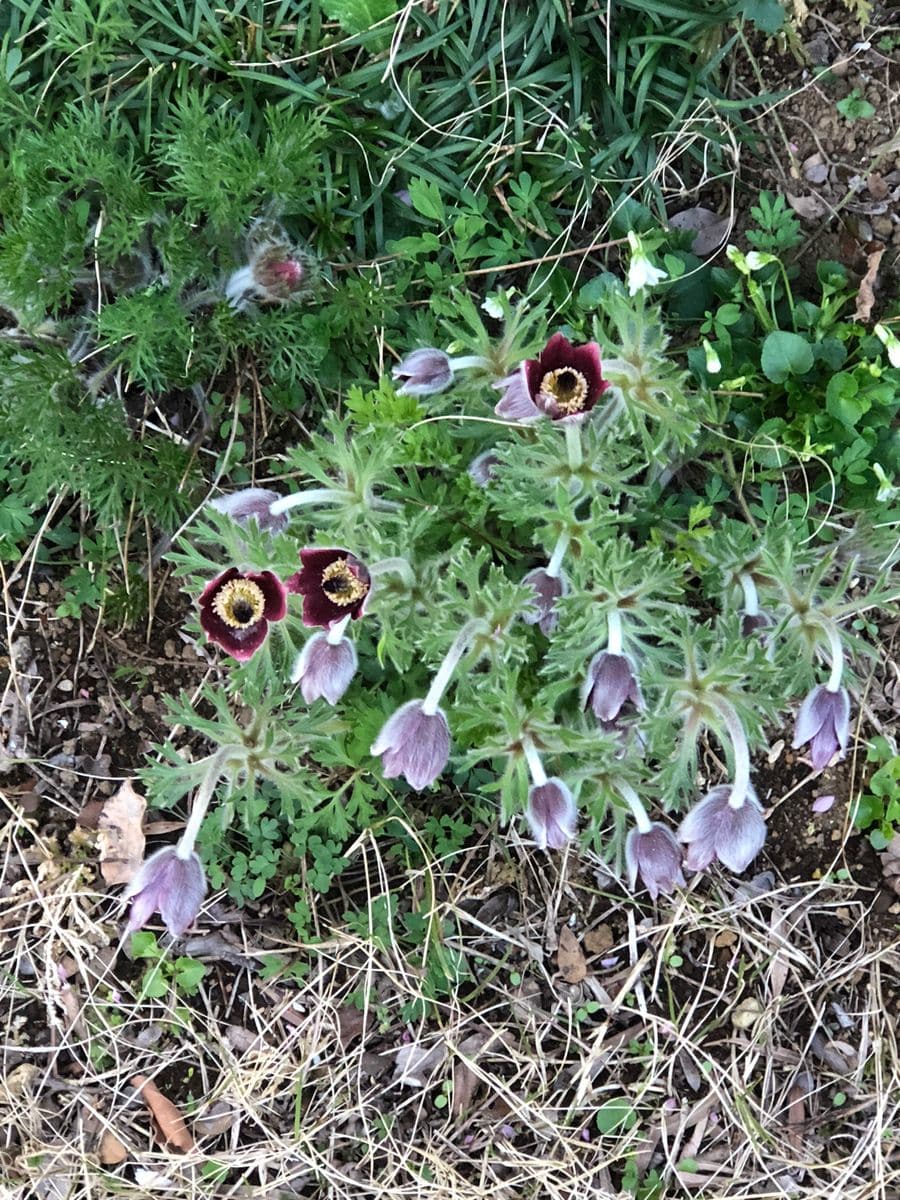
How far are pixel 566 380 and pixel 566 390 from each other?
0.01 m

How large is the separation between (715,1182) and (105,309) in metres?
2.18

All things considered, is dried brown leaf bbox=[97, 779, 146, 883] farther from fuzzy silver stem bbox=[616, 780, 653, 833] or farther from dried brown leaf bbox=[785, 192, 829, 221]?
dried brown leaf bbox=[785, 192, 829, 221]

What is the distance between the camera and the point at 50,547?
2.22 m

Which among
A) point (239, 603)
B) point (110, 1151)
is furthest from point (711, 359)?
point (110, 1151)

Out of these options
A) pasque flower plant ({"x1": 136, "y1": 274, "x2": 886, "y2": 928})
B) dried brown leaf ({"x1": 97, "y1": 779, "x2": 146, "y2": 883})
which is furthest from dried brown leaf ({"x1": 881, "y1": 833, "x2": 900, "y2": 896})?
dried brown leaf ({"x1": 97, "y1": 779, "x2": 146, "y2": 883})

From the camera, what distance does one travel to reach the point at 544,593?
1.66 metres

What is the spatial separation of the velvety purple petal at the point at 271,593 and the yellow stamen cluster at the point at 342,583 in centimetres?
8

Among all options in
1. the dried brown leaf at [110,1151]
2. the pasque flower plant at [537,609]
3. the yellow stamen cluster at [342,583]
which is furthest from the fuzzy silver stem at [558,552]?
the dried brown leaf at [110,1151]

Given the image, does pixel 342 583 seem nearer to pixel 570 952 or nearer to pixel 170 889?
pixel 170 889

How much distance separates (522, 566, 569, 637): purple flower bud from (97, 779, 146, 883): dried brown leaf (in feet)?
3.36

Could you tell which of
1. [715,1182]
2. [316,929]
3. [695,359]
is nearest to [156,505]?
[316,929]

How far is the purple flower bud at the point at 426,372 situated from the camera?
1665 millimetres

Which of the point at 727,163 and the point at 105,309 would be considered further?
the point at 727,163

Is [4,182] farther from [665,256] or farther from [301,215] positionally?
[665,256]
